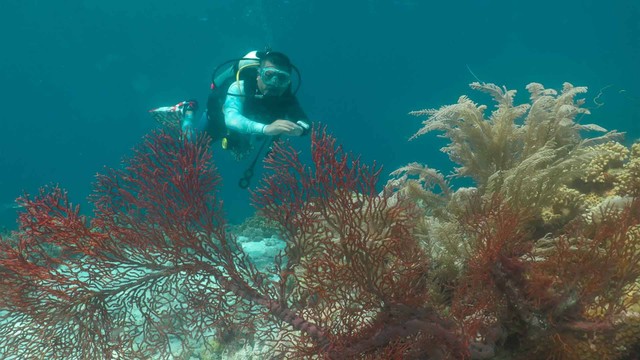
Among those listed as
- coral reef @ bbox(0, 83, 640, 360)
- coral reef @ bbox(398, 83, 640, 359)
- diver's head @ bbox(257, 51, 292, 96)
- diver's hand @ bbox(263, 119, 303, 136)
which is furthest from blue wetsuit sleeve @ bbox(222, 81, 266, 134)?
coral reef @ bbox(398, 83, 640, 359)

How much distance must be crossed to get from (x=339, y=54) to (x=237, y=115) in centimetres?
3866

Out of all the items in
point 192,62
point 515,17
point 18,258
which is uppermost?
point 192,62

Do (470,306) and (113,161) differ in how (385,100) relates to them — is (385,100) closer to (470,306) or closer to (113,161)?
(113,161)

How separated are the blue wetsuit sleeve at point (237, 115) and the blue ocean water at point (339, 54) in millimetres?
32580

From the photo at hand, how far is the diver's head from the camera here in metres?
7.57

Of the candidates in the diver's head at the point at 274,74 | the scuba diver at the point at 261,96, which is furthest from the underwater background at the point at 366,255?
the diver's head at the point at 274,74

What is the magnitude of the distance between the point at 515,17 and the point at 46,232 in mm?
49691

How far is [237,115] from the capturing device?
7.19 meters

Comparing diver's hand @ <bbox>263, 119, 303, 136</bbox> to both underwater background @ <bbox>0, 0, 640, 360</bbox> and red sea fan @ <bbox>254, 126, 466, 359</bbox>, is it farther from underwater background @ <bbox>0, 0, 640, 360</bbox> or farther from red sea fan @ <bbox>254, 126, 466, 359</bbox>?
red sea fan @ <bbox>254, 126, 466, 359</bbox>

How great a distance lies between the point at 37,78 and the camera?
49062 millimetres

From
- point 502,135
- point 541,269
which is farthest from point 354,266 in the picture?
point 502,135

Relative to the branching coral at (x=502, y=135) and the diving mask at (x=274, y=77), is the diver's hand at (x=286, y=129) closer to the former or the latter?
the branching coral at (x=502, y=135)

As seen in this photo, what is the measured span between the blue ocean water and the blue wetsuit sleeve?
32.6 metres

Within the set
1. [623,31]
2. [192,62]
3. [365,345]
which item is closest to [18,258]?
[365,345]
